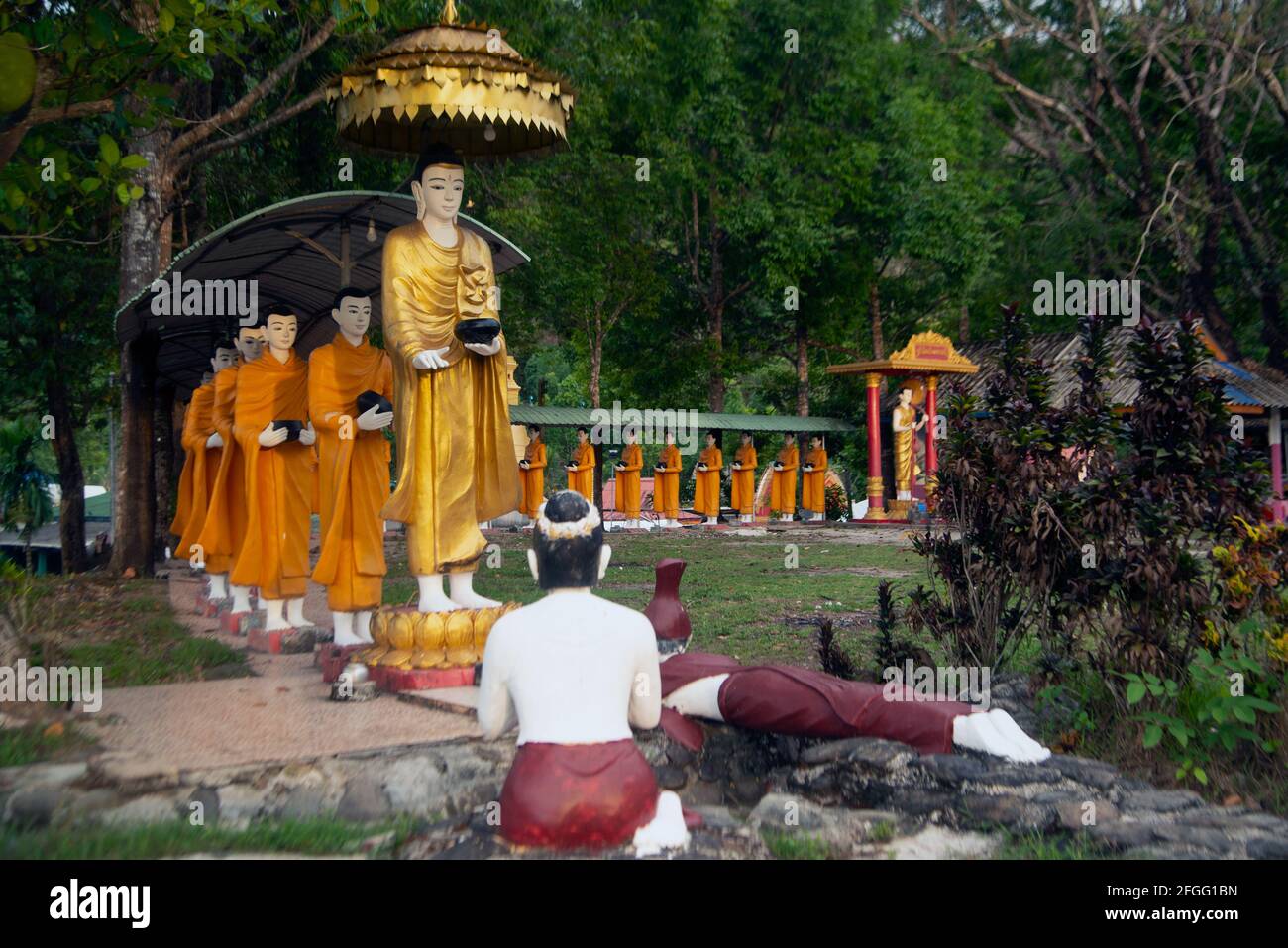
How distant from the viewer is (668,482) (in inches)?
930

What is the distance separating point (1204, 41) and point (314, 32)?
16.4 m

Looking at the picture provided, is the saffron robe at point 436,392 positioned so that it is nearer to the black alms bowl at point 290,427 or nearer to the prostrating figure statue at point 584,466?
the black alms bowl at point 290,427

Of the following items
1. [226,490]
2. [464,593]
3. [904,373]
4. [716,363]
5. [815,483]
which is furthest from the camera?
[815,483]


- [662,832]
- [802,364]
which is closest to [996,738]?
[662,832]

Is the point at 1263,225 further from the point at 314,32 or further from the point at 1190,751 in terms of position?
the point at 1190,751

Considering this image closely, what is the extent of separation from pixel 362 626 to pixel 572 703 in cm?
372

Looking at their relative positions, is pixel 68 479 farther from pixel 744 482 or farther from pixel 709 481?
pixel 744 482

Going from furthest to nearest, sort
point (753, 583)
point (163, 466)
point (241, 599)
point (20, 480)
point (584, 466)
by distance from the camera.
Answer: point (584, 466) → point (20, 480) → point (163, 466) → point (753, 583) → point (241, 599)

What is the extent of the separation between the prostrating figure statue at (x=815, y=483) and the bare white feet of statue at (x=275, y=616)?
1870cm

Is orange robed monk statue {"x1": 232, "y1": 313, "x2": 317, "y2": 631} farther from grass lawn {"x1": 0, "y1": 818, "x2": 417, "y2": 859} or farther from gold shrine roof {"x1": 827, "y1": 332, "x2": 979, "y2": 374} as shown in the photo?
gold shrine roof {"x1": 827, "y1": 332, "x2": 979, "y2": 374}

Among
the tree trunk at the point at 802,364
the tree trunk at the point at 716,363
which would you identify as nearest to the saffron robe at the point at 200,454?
the tree trunk at the point at 716,363

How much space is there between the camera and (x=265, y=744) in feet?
15.3

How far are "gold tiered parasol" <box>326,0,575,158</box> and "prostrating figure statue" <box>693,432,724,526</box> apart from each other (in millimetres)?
17197

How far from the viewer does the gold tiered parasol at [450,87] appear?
5781mm
